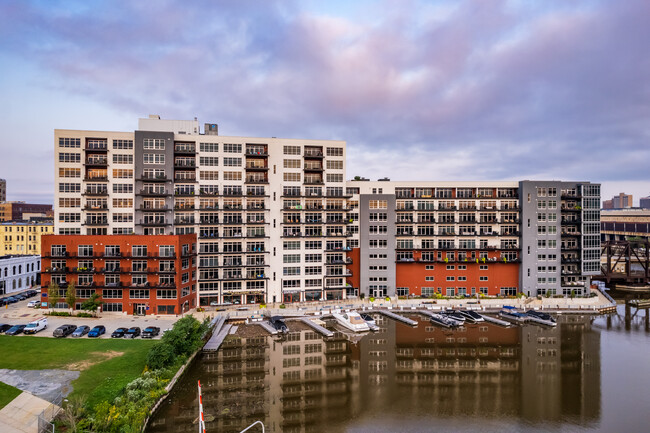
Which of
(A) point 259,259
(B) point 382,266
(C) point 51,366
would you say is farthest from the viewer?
(B) point 382,266

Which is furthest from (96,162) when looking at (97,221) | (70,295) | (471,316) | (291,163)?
(471,316)

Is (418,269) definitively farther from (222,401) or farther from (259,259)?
(222,401)

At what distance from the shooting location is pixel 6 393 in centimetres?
3184

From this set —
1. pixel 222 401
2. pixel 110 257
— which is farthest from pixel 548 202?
pixel 110 257

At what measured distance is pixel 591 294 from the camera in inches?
3046

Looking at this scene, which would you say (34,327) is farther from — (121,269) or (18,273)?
(18,273)

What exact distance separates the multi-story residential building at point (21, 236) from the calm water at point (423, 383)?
3102 inches

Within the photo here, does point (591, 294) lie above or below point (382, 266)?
below

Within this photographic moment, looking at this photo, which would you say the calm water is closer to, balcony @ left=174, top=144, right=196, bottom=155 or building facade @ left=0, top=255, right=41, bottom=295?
balcony @ left=174, top=144, right=196, bottom=155

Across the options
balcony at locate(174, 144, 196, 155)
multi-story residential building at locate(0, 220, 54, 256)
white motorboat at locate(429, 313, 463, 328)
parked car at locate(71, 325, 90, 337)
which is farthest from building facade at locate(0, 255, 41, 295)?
white motorboat at locate(429, 313, 463, 328)

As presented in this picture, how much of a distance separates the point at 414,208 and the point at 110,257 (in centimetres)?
5766

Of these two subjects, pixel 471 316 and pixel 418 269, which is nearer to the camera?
pixel 471 316

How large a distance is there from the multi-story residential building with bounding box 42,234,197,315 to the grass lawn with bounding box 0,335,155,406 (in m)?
13.7

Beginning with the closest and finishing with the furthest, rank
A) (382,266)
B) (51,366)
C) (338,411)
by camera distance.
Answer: (338,411) → (51,366) → (382,266)
